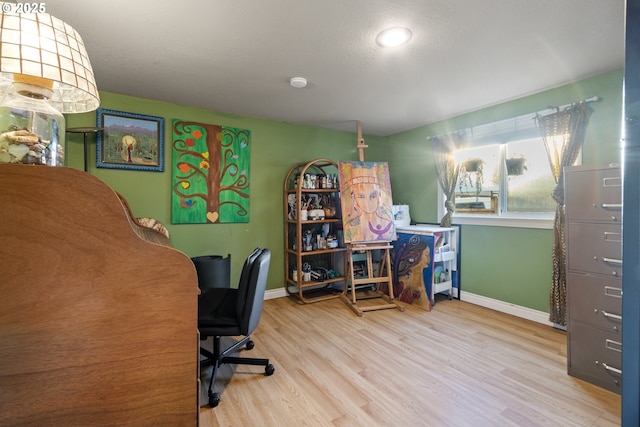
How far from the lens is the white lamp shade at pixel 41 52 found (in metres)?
0.65

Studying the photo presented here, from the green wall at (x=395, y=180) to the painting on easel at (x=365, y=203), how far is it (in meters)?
0.74

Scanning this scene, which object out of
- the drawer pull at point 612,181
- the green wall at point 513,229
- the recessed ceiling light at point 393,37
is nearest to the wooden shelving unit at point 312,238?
the green wall at point 513,229

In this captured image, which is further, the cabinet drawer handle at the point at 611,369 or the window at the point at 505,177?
the window at the point at 505,177

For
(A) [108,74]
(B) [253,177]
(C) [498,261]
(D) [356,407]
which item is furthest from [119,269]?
(C) [498,261]

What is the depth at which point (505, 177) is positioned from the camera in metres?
3.10

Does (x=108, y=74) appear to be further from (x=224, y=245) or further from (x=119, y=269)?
(x=119, y=269)

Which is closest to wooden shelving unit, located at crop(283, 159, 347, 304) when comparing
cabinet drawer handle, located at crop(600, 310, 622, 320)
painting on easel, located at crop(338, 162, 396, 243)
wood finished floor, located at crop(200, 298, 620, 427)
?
painting on easel, located at crop(338, 162, 396, 243)

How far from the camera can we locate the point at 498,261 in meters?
3.01

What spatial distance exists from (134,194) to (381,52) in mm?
2612

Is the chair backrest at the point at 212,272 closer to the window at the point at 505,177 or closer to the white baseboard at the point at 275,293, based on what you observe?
the white baseboard at the point at 275,293

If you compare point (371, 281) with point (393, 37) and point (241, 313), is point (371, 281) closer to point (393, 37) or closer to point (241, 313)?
point (241, 313)

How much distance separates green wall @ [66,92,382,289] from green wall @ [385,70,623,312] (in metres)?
1.08

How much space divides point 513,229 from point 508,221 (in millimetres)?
92

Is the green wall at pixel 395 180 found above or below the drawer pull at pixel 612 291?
above
